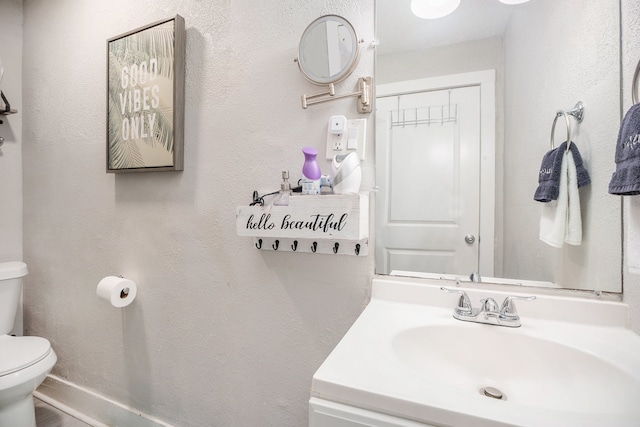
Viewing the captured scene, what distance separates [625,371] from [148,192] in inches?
64.3

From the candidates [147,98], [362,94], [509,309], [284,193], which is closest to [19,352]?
[147,98]

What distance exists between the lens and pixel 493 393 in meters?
0.67

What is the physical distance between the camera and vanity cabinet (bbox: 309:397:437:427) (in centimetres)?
47

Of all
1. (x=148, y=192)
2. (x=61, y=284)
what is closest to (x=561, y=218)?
(x=148, y=192)

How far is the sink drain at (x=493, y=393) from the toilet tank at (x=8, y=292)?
2.09 meters

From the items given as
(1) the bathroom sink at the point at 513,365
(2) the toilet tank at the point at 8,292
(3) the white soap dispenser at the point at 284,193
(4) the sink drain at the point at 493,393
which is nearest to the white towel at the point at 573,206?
(1) the bathroom sink at the point at 513,365

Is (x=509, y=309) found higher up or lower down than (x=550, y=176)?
lower down

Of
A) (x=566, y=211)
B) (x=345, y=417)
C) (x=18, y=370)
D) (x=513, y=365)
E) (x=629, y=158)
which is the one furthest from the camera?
(x=18, y=370)

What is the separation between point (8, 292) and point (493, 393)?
84.0 inches

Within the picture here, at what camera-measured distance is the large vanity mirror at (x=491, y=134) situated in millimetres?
777

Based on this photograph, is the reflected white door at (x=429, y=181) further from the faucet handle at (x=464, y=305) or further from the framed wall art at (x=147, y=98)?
the framed wall art at (x=147, y=98)

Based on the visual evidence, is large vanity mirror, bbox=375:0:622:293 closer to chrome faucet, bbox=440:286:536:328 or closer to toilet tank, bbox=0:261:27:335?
chrome faucet, bbox=440:286:536:328

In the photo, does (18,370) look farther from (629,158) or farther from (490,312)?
(629,158)

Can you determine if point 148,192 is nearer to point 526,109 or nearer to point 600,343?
point 526,109
